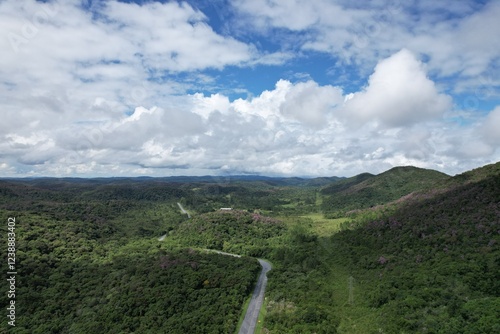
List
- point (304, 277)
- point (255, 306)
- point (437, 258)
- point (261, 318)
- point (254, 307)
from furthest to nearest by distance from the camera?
point (304, 277), point (255, 306), point (254, 307), point (437, 258), point (261, 318)

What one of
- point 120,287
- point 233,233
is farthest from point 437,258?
point 233,233

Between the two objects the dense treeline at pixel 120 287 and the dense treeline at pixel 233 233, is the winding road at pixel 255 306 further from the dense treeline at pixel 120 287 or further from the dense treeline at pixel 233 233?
the dense treeline at pixel 233 233

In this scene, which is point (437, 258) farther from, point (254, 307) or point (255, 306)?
point (254, 307)

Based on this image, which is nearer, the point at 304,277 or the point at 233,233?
the point at 304,277

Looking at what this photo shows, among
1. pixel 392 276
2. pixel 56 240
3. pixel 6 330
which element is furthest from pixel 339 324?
pixel 56 240

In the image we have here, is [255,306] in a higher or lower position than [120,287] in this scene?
lower

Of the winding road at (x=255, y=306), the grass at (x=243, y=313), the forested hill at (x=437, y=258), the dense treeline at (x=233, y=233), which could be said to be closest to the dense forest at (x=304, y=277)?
the forested hill at (x=437, y=258)
